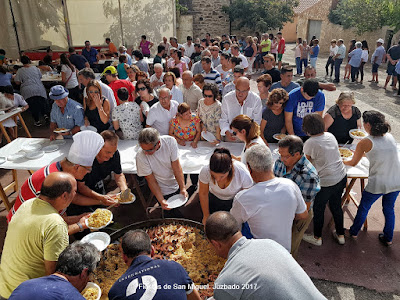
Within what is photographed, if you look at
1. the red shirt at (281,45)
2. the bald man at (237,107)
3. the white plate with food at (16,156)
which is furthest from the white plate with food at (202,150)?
the red shirt at (281,45)

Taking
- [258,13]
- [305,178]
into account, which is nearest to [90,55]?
[305,178]

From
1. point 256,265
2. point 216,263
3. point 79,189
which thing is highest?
point 256,265

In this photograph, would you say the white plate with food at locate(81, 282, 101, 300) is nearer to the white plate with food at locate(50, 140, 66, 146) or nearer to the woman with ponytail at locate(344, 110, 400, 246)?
the white plate with food at locate(50, 140, 66, 146)

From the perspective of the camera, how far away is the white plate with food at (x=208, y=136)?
4521 mm

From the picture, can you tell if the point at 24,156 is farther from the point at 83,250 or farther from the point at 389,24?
the point at 389,24

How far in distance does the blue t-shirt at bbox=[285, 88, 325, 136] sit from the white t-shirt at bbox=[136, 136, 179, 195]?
1904 millimetres

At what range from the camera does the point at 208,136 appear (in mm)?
4570

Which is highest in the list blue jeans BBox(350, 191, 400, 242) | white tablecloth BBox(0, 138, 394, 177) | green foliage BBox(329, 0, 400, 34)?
green foliage BBox(329, 0, 400, 34)

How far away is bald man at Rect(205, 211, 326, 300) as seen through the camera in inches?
66.9

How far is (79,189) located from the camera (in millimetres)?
3459

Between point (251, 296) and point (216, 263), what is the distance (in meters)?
1.01

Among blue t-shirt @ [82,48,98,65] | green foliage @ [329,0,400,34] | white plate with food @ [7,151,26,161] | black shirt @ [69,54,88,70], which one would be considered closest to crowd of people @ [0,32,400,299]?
white plate with food @ [7,151,26,161]

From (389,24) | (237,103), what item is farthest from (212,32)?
(237,103)

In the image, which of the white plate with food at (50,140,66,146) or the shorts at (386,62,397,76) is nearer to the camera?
the white plate with food at (50,140,66,146)
